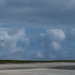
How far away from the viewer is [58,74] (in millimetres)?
54219

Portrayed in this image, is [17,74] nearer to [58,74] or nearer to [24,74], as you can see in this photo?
[24,74]

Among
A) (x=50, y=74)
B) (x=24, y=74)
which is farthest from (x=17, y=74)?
(x=50, y=74)

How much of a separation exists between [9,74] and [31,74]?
3.92 meters

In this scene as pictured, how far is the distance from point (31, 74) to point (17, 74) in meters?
2.61

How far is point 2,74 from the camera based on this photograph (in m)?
52.2

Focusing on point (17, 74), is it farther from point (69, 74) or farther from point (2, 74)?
point (69, 74)

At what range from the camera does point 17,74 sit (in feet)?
174

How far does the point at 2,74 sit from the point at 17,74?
2553mm

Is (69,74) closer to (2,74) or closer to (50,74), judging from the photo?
(50,74)

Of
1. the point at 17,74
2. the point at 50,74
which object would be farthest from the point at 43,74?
the point at 17,74

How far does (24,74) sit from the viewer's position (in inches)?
2108

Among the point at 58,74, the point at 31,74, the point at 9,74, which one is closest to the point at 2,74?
the point at 9,74

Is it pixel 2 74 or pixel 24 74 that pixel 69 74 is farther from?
pixel 2 74

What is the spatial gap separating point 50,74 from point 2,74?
330 inches
